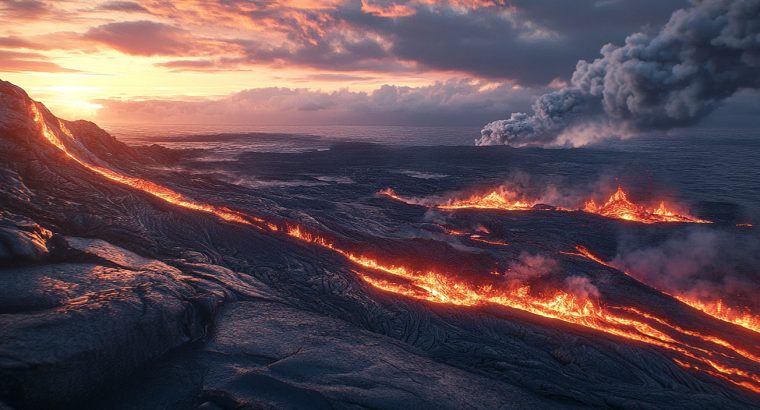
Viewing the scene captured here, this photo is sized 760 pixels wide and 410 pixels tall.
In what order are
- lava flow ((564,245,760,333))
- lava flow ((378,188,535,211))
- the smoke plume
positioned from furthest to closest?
lava flow ((378,188,535,211))
the smoke plume
lava flow ((564,245,760,333))

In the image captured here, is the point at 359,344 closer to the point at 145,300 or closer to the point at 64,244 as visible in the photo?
the point at 145,300

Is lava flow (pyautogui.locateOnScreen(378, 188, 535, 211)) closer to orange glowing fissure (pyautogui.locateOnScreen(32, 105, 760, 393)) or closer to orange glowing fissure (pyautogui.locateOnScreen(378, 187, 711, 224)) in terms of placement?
orange glowing fissure (pyautogui.locateOnScreen(378, 187, 711, 224))

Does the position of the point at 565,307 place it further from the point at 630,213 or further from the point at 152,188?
the point at 630,213

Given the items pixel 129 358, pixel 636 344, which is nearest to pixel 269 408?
pixel 129 358

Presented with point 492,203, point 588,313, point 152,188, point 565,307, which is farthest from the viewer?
point 492,203

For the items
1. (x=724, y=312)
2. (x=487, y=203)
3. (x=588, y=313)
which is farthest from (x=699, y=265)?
(x=487, y=203)

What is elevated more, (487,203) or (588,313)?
(487,203)

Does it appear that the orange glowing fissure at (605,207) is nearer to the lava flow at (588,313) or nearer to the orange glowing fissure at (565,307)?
the orange glowing fissure at (565,307)

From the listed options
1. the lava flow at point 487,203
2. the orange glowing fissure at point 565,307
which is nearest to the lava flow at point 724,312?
the orange glowing fissure at point 565,307

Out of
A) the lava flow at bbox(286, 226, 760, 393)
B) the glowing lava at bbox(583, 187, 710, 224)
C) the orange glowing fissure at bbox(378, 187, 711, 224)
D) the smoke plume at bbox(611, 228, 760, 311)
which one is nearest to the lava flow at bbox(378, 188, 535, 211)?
the orange glowing fissure at bbox(378, 187, 711, 224)
